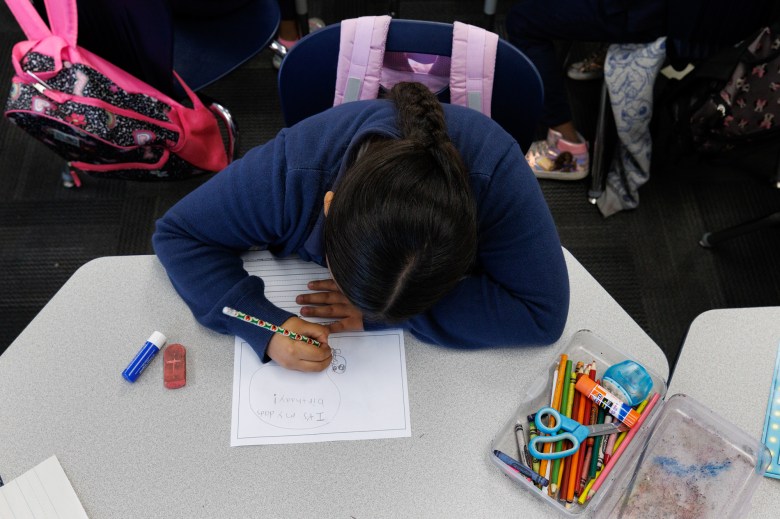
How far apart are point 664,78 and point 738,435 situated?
141cm

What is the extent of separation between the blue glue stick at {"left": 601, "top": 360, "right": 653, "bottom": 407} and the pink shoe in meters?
1.10

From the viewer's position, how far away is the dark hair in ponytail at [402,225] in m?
0.78

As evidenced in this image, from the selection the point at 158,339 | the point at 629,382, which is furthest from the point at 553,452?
the point at 158,339

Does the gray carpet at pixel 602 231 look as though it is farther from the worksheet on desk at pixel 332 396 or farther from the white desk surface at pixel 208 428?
the worksheet on desk at pixel 332 396

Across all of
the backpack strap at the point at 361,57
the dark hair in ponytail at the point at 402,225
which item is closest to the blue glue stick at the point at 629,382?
the dark hair in ponytail at the point at 402,225

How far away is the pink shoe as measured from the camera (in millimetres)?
1938

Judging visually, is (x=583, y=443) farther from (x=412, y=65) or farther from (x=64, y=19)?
(x=64, y=19)

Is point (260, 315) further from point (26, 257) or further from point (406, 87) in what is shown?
point (26, 257)

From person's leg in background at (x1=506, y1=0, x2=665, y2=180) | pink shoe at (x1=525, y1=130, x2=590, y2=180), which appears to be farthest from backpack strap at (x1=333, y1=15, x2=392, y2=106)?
pink shoe at (x1=525, y1=130, x2=590, y2=180)

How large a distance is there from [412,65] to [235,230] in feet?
1.30

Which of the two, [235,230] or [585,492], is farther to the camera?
[235,230]

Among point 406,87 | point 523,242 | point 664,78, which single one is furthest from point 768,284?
point 406,87

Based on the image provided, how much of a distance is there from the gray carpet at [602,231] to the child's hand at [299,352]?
1.02 meters

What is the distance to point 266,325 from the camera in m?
0.94
